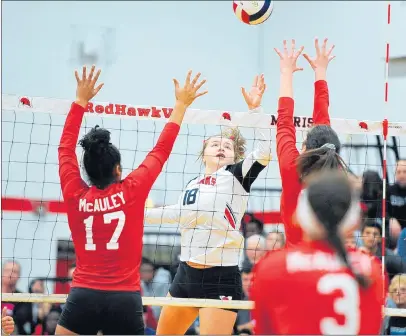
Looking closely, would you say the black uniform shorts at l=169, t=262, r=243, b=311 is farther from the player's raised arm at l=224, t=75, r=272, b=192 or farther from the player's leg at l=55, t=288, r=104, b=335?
the player's leg at l=55, t=288, r=104, b=335

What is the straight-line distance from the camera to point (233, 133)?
22.0 ft

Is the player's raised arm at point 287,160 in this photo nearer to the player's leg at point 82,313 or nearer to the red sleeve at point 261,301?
the player's leg at point 82,313

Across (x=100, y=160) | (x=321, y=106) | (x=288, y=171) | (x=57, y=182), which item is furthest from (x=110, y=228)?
(x=57, y=182)

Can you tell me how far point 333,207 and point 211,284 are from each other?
10.5 ft

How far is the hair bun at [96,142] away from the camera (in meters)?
4.96

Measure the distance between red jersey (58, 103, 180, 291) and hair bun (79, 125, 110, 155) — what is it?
0.21m

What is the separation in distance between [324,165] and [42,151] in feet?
27.6

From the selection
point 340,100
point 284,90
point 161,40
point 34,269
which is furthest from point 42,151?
point 284,90

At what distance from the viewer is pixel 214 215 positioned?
20.9 ft

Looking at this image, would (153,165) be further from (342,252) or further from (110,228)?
(342,252)

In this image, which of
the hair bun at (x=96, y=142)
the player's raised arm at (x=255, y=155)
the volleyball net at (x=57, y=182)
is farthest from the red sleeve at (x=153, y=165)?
the volleyball net at (x=57, y=182)

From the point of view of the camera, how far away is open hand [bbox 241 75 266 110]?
6.28 metres

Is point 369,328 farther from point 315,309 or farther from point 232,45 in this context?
point 232,45

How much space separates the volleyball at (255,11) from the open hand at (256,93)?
826mm
